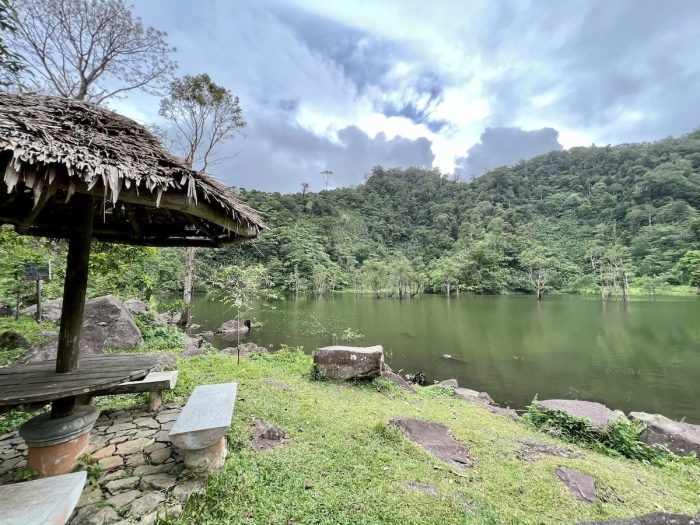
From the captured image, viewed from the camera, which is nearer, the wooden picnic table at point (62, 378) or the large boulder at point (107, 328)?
the wooden picnic table at point (62, 378)

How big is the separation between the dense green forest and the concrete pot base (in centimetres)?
1126

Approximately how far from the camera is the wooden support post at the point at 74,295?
100 inches

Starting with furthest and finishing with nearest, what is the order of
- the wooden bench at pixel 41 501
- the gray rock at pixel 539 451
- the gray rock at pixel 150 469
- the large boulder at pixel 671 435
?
the large boulder at pixel 671 435 → the gray rock at pixel 539 451 → the gray rock at pixel 150 469 → the wooden bench at pixel 41 501

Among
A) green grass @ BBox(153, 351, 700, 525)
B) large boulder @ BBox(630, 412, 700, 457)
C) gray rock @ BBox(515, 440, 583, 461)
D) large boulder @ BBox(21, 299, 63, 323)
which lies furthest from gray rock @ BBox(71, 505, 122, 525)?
large boulder @ BBox(21, 299, 63, 323)

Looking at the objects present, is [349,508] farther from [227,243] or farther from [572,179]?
[572,179]

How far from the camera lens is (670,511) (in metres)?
2.64

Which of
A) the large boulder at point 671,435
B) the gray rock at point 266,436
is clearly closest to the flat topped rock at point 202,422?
the gray rock at point 266,436

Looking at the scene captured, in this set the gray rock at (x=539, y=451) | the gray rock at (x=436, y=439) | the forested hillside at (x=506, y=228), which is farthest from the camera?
the forested hillside at (x=506, y=228)

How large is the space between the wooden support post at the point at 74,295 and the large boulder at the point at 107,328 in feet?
16.3

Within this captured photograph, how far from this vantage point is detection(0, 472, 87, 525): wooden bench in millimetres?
1384

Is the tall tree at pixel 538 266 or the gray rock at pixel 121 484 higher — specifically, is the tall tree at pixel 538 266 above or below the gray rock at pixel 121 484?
above

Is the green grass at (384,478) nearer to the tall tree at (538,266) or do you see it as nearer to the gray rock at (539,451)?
the gray rock at (539,451)

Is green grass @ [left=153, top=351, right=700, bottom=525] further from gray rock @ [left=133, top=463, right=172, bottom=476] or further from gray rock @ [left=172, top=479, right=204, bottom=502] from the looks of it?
gray rock @ [left=133, top=463, right=172, bottom=476]

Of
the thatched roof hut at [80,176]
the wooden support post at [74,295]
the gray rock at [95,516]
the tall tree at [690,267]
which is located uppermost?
the tall tree at [690,267]
